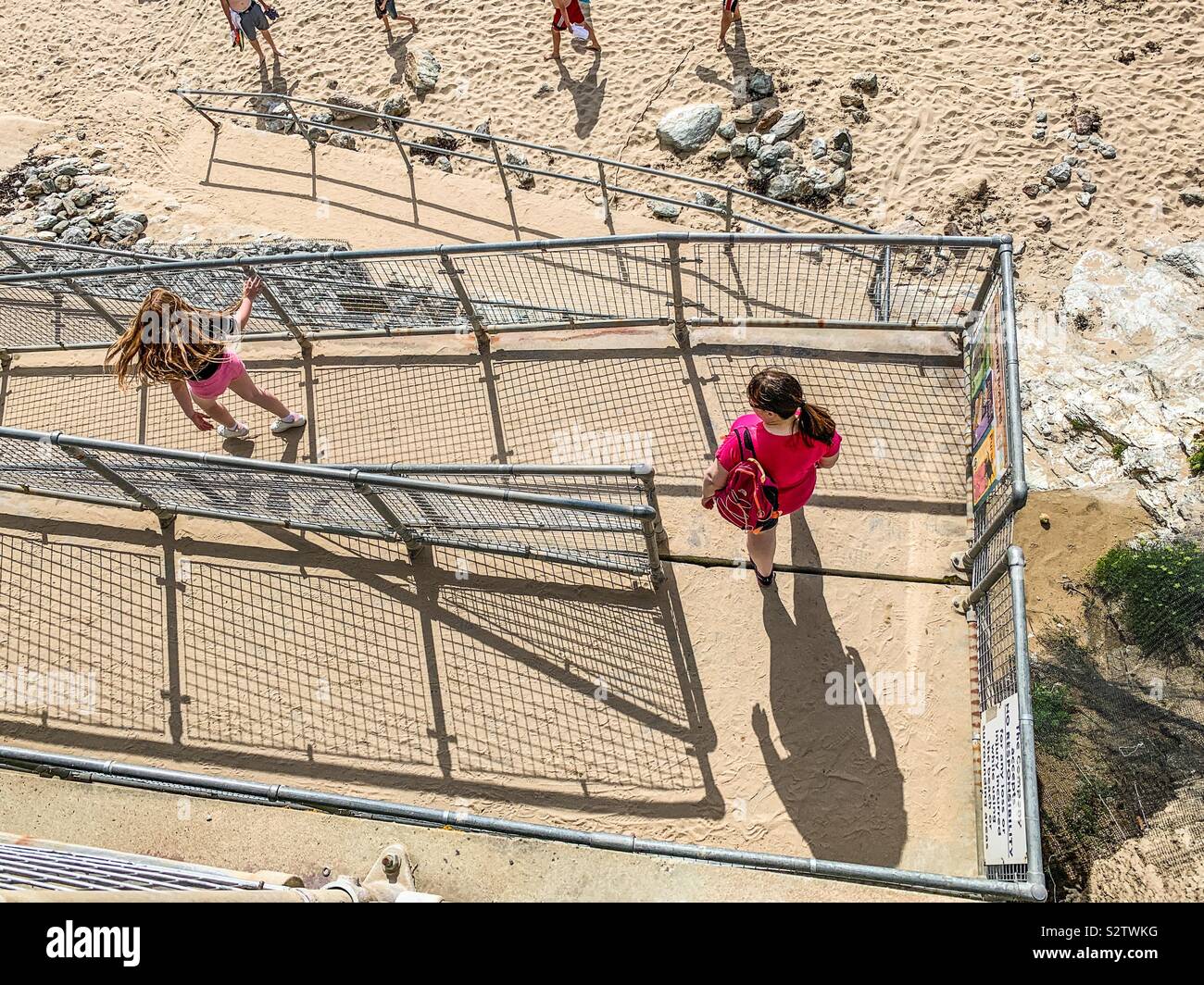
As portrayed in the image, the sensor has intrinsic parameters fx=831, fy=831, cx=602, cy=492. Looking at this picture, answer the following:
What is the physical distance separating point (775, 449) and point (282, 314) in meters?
4.68

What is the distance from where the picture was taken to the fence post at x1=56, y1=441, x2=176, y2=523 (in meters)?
5.83

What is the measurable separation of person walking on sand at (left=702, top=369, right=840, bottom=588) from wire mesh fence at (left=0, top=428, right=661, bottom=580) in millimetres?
505

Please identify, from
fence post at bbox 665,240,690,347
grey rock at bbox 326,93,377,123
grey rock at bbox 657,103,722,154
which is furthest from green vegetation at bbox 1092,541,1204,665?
grey rock at bbox 326,93,377,123

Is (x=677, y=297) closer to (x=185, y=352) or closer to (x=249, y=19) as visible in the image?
(x=185, y=352)

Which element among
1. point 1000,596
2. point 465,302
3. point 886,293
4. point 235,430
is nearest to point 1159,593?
point 1000,596

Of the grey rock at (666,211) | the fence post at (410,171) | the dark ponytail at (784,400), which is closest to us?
the dark ponytail at (784,400)

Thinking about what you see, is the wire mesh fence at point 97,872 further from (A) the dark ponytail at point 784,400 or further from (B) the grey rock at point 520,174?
(B) the grey rock at point 520,174

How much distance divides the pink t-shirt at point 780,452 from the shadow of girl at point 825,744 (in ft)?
4.10

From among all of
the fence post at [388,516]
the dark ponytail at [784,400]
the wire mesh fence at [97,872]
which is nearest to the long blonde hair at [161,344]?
the fence post at [388,516]

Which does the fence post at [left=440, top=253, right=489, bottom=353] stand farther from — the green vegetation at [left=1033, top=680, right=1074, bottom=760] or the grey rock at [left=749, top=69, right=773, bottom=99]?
the grey rock at [left=749, top=69, right=773, bottom=99]

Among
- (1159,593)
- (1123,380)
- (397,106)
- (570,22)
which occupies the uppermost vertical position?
(570,22)

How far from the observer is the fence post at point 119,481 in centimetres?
583

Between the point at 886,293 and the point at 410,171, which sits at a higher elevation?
the point at 410,171

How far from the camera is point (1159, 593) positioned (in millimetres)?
6078
